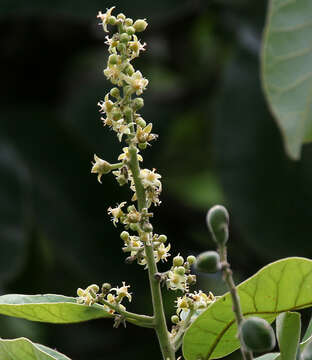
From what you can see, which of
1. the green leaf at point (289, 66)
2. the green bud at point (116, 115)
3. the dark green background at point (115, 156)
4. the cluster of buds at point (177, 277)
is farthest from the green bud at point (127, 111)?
the dark green background at point (115, 156)

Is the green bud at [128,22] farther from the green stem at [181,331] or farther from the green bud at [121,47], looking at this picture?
the green stem at [181,331]

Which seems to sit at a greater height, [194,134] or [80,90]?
[80,90]

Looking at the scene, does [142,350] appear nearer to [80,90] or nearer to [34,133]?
[34,133]

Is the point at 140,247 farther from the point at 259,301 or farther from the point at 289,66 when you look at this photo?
the point at 289,66

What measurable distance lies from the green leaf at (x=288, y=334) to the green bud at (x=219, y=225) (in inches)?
5.2

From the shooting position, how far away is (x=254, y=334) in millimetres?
596

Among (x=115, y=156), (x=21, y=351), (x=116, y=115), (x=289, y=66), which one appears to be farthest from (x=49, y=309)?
(x=115, y=156)

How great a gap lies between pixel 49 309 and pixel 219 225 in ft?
0.70

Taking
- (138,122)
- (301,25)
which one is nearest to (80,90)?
(301,25)

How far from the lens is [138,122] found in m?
0.73

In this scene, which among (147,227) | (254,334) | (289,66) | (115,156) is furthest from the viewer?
(115,156)

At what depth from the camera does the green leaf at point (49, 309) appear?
75 cm

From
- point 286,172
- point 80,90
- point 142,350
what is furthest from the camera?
point 80,90

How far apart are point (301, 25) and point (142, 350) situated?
1290 millimetres
